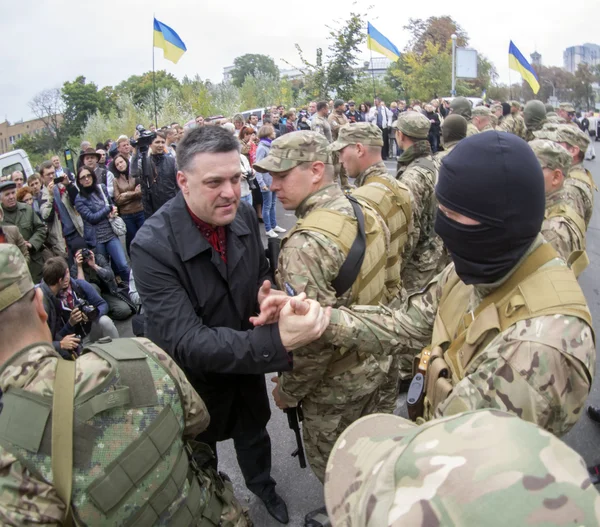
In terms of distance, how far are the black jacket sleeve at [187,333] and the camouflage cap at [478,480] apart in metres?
1.15

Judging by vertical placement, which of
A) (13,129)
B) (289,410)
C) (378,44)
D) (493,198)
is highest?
(13,129)

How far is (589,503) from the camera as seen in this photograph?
1.89 ft

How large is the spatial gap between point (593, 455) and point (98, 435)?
338cm

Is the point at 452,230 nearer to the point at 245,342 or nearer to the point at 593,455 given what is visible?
the point at 245,342

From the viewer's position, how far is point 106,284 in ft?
19.1

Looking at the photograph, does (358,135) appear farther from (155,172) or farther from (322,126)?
(322,126)

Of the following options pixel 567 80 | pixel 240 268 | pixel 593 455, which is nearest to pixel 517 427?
pixel 240 268

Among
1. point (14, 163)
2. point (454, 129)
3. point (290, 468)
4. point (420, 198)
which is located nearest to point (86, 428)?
point (290, 468)

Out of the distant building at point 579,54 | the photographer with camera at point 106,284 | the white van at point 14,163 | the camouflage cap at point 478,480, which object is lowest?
the photographer with camera at point 106,284

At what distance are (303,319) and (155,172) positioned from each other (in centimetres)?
535

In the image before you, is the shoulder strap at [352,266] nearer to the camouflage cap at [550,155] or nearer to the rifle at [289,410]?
the rifle at [289,410]

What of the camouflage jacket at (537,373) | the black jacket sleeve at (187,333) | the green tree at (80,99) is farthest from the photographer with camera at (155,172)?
Result: the green tree at (80,99)

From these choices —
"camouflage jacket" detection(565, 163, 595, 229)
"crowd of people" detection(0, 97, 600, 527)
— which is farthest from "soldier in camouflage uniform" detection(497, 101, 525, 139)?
"crowd of people" detection(0, 97, 600, 527)

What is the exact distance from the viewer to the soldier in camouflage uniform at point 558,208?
3045 mm
